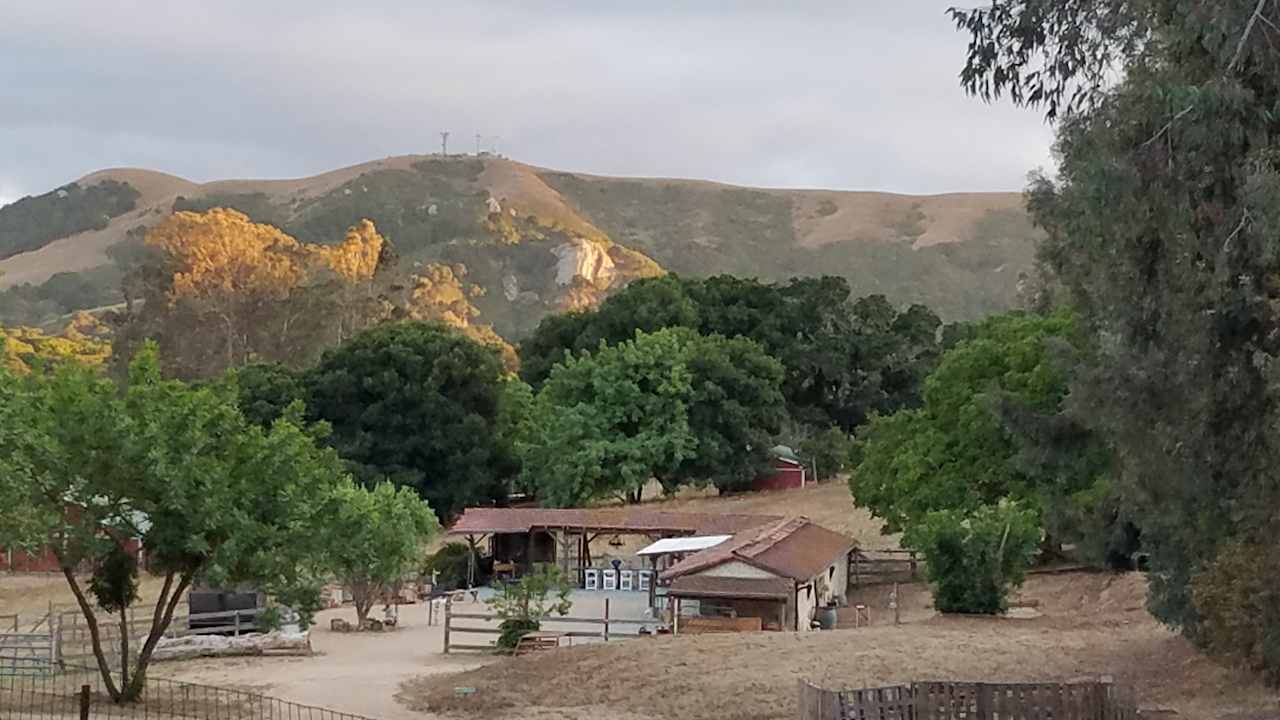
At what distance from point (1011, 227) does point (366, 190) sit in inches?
3598

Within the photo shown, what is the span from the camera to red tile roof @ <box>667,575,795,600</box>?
32.2m

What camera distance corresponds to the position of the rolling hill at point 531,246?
143m

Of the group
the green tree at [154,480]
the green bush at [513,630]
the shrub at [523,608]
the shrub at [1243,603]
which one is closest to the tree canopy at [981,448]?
the shrub at [523,608]

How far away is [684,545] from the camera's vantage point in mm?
40000

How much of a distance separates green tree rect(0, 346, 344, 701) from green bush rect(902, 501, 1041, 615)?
16.7 m

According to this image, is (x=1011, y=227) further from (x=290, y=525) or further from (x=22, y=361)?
(x=290, y=525)

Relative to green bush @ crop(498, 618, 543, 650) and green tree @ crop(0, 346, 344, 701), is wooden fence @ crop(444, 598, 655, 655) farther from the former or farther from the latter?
green tree @ crop(0, 346, 344, 701)

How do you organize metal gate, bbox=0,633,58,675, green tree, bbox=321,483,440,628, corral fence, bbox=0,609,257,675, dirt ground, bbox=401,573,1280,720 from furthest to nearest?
green tree, bbox=321,483,440,628 < corral fence, bbox=0,609,257,675 < metal gate, bbox=0,633,58,675 < dirt ground, bbox=401,573,1280,720

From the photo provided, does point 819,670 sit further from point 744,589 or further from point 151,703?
point 151,703

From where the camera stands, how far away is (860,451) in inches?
1889

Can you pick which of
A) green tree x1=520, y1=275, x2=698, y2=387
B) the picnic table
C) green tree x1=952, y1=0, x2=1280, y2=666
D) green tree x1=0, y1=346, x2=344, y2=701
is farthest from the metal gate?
green tree x1=520, y1=275, x2=698, y2=387

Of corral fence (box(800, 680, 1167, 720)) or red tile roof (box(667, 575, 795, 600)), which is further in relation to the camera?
red tile roof (box(667, 575, 795, 600))

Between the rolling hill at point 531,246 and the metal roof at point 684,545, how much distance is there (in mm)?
87389

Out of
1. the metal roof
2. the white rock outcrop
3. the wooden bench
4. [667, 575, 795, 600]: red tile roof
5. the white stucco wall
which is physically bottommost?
the wooden bench
